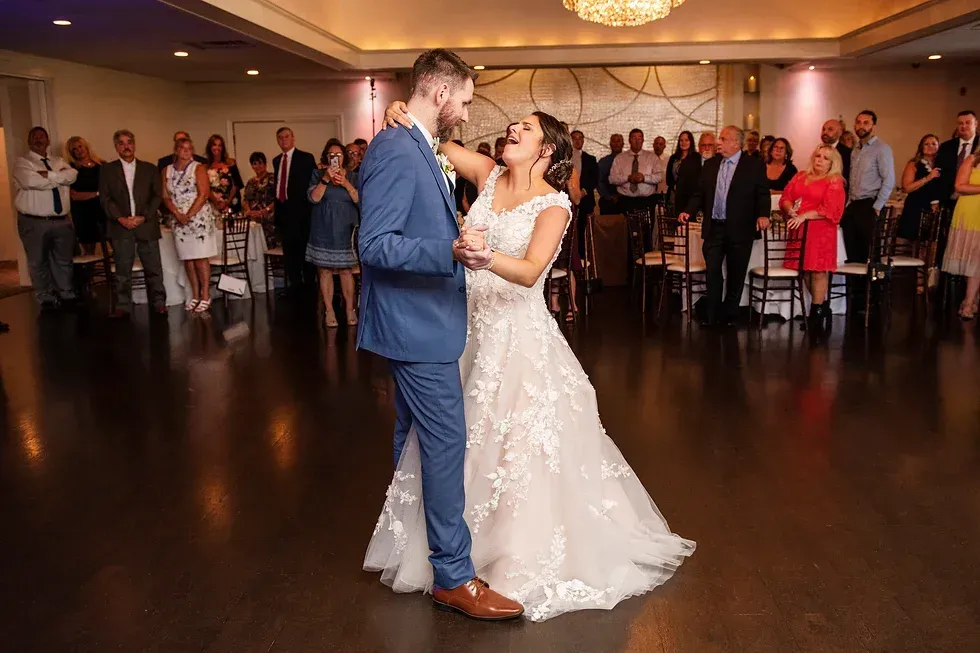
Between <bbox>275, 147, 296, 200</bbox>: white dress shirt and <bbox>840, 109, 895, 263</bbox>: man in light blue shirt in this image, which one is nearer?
<bbox>840, 109, 895, 263</bbox>: man in light blue shirt

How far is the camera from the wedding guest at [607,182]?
12.0 m

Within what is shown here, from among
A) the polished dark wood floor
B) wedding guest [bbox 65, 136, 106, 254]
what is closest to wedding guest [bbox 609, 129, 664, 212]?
the polished dark wood floor

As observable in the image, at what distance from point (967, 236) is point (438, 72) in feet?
21.6

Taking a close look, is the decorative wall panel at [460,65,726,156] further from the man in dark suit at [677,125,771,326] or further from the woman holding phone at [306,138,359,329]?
the woman holding phone at [306,138,359,329]

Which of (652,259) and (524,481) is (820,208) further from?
(524,481)

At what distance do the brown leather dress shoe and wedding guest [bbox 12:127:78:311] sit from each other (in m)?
7.92

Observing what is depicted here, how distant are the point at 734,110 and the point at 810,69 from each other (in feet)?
4.06

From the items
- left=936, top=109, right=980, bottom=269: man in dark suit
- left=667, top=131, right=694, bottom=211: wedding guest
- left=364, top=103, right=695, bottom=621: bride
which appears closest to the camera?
left=364, top=103, right=695, bottom=621: bride

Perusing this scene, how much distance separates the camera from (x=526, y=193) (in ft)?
9.98

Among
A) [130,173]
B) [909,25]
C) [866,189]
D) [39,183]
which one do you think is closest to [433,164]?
[130,173]

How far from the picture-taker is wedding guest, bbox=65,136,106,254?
9914mm

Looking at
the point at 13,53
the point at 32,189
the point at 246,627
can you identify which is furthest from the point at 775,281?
the point at 13,53

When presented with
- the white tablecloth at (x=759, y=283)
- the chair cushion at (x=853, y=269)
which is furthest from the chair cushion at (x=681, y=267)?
the chair cushion at (x=853, y=269)

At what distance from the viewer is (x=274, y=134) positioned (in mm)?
14180
